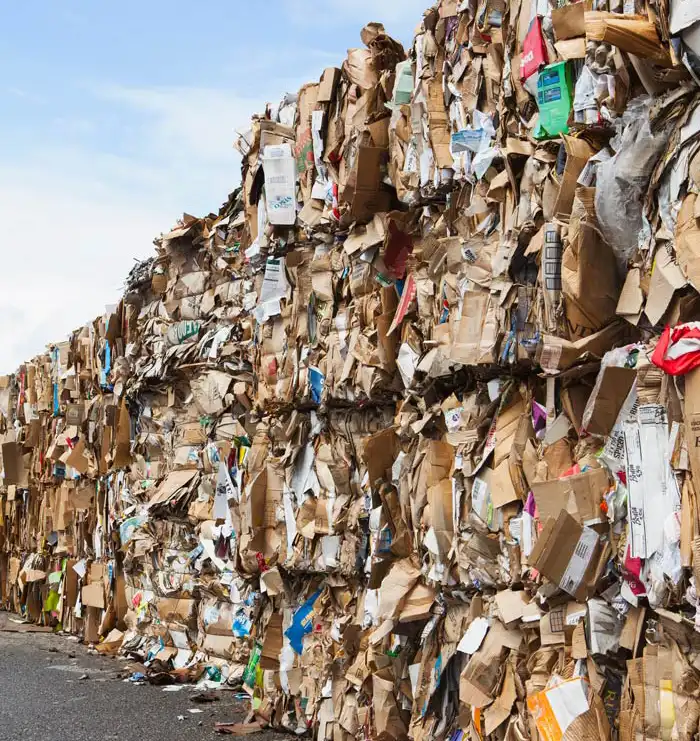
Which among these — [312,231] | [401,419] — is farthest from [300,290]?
[401,419]

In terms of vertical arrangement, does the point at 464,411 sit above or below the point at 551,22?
below

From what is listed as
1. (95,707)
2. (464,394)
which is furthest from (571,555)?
(95,707)

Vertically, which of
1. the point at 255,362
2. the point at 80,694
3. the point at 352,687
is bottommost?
the point at 80,694

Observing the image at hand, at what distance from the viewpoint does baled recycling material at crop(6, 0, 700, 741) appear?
8.41 feet

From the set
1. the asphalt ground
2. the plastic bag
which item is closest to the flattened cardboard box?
the plastic bag

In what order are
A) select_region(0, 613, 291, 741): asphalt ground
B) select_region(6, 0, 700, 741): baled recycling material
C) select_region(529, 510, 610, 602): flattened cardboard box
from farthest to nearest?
select_region(0, 613, 291, 741): asphalt ground < select_region(529, 510, 610, 602): flattened cardboard box < select_region(6, 0, 700, 741): baled recycling material

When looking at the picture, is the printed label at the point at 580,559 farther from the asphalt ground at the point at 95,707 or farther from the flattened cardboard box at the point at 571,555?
the asphalt ground at the point at 95,707

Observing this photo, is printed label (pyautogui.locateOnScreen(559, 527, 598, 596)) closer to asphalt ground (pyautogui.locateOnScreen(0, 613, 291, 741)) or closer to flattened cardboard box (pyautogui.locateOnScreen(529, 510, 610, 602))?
flattened cardboard box (pyautogui.locateOnScreen(529, 510, 610, 602))

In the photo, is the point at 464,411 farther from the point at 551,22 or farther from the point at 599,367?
the point at 551,22

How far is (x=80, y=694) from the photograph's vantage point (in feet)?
20.7

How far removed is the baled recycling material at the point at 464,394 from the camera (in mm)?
2562

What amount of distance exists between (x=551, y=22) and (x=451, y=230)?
1.00 meters

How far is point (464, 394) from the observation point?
12.1 feet

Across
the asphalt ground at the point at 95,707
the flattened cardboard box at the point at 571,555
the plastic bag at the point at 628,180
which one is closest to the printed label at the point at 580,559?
the flattened cardboard box at the point at 571,555
